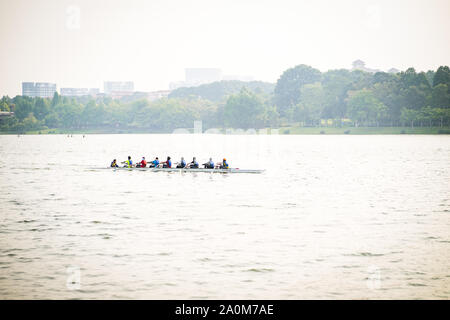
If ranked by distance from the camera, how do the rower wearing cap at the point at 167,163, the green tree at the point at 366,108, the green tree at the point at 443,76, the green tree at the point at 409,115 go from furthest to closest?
the green tree at the point at 366,108
the green tree at the point at 443,76
the green tree at the point at 409,115
the rower wearing cap at the point at 167,163

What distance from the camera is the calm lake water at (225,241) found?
1616 cm

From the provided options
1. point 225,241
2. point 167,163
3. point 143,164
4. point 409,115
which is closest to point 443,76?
point 409,115

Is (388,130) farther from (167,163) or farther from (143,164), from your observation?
(167,163)

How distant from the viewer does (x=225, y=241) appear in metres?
21.9

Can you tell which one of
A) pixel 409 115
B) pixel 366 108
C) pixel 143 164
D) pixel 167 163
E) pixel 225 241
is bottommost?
pixel 225 241

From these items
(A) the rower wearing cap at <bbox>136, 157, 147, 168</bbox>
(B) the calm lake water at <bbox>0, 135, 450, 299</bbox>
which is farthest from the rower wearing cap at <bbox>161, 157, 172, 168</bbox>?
(B) the calm lake water at <bbox>0, 135, 450, 299</bbox>

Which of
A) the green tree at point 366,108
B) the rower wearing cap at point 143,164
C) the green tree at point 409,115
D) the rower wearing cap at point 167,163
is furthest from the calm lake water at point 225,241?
the green tree at point 366,108

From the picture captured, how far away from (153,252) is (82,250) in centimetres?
286

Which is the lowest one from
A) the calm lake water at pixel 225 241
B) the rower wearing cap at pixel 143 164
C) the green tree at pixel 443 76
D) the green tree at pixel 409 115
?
the calm lake water at pixel 225 241

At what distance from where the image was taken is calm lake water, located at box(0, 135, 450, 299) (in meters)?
16.2

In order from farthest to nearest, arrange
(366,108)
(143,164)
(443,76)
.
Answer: (366,108), (443,76), (143,164)

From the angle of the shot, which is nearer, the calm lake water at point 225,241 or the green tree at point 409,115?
the calm lake water at point 225,241

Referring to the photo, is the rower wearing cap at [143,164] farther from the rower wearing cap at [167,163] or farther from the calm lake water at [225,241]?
the calm lake water at [225,241]
